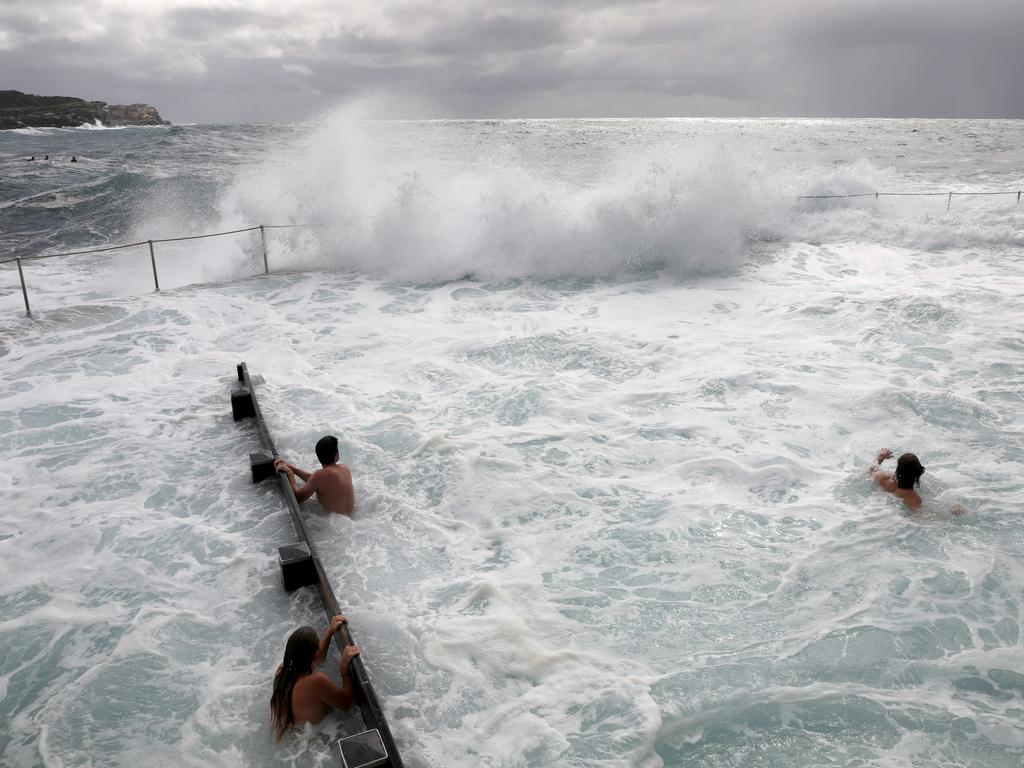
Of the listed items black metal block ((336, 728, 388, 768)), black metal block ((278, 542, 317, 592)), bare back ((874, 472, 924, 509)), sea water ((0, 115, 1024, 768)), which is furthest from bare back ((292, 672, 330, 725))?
bare back ((874, 472, 924, 509))

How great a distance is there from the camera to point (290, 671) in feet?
10.3

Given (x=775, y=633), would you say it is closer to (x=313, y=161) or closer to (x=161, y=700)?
(x=161, y=700)

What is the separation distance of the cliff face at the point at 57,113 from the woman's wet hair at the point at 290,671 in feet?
318

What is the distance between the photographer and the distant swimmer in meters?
3.14

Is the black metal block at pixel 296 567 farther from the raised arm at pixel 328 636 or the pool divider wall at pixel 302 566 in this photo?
the raised arm at pixel 328 636

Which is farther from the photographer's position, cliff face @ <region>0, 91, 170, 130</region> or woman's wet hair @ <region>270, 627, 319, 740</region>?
cliff face @ <region>0, 91, 170, 130</region>

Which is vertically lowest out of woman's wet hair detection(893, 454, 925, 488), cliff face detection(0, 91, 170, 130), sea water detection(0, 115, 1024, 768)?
sea water detection(0, 115, 1024, 768)

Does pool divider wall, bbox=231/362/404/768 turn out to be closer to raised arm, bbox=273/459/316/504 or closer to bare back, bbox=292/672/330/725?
raised arm, bbox=273/459/316/504

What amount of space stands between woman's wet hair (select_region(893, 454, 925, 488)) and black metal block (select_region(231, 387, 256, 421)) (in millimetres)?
5766

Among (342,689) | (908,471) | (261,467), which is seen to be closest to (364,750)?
(342,689)

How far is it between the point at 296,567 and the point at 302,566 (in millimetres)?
36

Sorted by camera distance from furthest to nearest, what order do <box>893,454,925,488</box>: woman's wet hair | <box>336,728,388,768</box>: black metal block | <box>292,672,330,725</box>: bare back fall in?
<box>893,454,925,488</box>: woman's wet hair, <box>292,672,330,725</box>: bare back, <box>336,728,388,768</box>: black metal block

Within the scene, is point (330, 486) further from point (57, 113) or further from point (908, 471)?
point (57, 113)

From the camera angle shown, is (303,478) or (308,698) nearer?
(308,698)
